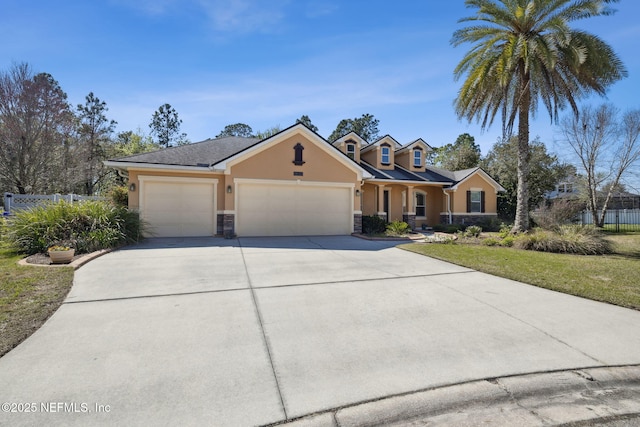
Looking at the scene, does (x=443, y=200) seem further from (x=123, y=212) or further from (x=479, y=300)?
(x=123, y=212)

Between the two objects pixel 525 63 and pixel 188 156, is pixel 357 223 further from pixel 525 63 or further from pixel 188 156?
pixel 525 63

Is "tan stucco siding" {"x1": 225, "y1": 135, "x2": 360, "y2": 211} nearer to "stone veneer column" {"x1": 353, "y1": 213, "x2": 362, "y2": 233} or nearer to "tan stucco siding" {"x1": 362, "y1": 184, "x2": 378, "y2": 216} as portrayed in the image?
"stone veneer column" {"x1": 353, "y1": 213, "x2": 362, "y2": 233}

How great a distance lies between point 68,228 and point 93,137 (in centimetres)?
2317

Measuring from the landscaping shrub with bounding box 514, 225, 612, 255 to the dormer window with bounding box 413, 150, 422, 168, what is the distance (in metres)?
10.3

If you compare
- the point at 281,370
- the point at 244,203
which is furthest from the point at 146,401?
the point at 244,203

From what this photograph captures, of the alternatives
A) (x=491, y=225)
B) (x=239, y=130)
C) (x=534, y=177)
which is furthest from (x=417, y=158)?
(x=239, y=130)

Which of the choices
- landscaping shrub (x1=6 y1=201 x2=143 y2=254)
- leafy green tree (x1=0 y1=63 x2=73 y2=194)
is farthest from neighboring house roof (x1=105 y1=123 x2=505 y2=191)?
leafy green tree (x1=0 y1=63 x2=73 y2=194)

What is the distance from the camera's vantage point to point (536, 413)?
2686mm

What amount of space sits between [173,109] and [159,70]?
28.2 m

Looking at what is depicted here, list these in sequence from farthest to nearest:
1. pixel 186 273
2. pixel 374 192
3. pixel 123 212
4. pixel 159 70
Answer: pixel 374 192 < pixel 159 70 < pixel 123 212 < pixel 186 273

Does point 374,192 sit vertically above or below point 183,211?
above

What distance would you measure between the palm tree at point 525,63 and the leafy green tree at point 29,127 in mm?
26827

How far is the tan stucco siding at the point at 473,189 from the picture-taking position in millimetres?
20719

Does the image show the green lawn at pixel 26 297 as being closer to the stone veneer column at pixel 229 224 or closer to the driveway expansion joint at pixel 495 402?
the driveway expansion joint at pixel 495 402
